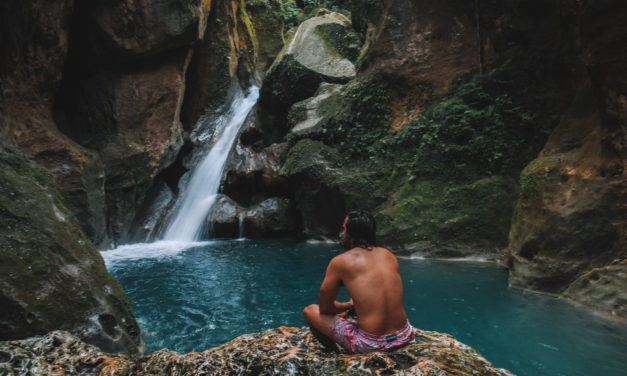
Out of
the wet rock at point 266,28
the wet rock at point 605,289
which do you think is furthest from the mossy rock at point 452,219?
the wet rock at point 266,28

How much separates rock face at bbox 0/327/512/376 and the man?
11 cm

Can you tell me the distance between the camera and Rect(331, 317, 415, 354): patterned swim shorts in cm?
254

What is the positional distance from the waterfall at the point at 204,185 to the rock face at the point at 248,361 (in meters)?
9.99

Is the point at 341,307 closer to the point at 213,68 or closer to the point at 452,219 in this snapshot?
the point at 452,219

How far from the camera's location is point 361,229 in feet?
9.01

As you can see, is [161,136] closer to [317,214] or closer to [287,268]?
[317,214]

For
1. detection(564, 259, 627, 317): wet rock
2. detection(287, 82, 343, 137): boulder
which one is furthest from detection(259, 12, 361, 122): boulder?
detection(564, 259, 627, 317): wet rock

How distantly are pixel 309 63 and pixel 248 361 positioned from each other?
13372mm

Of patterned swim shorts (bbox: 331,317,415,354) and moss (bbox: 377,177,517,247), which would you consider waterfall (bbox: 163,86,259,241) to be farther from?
patterned swim shorts (bbox: 331,317,415,354)

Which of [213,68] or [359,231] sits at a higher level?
[213,68]

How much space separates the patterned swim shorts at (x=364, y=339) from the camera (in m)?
2.54

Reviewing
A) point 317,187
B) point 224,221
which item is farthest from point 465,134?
point 224,221

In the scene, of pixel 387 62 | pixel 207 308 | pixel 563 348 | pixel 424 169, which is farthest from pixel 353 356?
pixel 387 62

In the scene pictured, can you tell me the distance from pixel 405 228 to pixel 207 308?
16.4 feet
